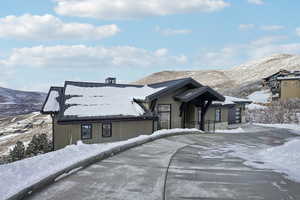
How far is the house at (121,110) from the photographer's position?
1456 cm

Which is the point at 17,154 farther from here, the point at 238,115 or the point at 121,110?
the point at 238,115

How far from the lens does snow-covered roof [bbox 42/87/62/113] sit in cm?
1578

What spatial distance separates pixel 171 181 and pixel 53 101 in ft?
48.5

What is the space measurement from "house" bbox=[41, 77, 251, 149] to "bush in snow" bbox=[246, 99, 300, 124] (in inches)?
409

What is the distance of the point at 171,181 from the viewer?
511 cm

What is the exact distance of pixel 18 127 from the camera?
40.3 meters

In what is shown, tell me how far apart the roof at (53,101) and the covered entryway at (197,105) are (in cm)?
960

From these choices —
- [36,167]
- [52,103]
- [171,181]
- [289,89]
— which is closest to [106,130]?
[52,103]

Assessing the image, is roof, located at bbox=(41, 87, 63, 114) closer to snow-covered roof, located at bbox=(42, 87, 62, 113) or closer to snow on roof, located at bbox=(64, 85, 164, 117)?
snow-covered roof, located at bbox=(42, 87, 62, 113)

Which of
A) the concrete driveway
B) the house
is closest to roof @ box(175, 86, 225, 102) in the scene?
the house

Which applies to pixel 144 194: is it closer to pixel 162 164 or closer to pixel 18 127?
pixel 162 164

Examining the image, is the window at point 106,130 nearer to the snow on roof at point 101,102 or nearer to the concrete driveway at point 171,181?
the snow on roof at point 101,102

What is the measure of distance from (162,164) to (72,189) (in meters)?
2.89

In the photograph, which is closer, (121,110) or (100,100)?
(121,110)
